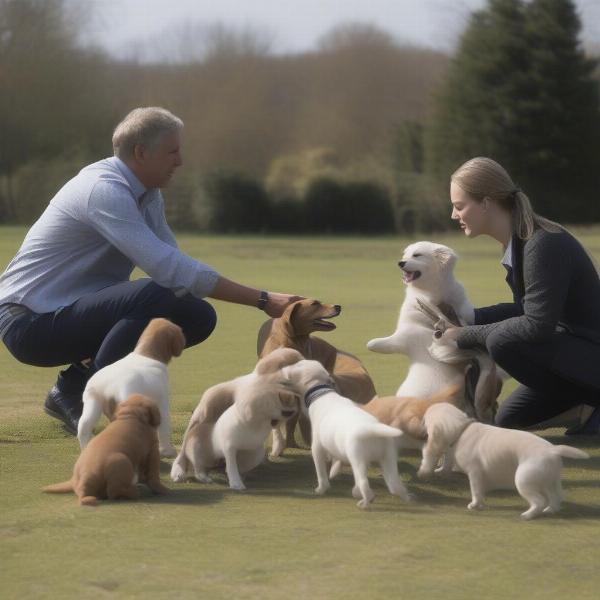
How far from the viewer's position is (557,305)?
193 inches

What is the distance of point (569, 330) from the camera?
5.18 m

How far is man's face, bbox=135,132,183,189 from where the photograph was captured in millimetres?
5359

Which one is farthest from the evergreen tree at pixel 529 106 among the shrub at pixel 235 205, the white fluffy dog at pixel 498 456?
the white fluffy dog at pixel 498 456

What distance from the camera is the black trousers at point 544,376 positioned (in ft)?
16.8

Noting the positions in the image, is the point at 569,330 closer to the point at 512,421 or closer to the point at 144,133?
the point at 512,421

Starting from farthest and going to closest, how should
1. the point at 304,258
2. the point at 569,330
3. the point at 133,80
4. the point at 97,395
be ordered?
1. the point at 133,80
2. the point at 304,258
3. the point at 569,330
4. the point at 97,395

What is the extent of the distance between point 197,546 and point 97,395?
3.93 feet

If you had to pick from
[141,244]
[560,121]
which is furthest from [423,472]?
[560,121]

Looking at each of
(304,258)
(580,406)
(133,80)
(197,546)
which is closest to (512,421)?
(580,406)

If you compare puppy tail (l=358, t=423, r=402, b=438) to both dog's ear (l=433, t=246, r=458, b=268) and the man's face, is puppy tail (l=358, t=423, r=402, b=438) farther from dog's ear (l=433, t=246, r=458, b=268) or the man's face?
the man's face

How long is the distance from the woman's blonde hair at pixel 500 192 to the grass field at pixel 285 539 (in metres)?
0.94

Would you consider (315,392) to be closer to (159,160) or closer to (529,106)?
(159,160)

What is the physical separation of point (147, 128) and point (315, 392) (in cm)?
160

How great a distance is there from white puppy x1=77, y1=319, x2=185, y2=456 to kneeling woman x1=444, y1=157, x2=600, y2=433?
3.97 ft
